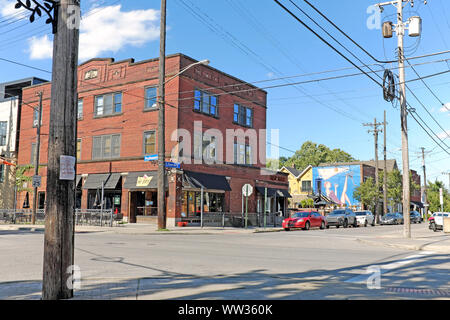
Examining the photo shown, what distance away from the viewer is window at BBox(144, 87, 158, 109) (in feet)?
101

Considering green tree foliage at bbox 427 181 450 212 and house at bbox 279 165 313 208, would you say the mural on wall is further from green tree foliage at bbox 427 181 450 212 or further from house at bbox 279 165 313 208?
green tree foliage at bbox 427 181 450 212

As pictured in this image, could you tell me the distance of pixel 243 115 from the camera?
3675 cm

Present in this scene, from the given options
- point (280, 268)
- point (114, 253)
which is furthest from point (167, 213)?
point (280, 268)

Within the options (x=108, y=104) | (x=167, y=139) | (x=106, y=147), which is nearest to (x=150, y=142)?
(x=167, y=139)

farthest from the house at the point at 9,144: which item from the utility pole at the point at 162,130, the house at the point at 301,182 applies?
the house at the point at 301,182

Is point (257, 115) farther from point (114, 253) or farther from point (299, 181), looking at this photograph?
point (299, 181)

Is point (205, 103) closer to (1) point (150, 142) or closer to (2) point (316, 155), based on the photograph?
(1) point (150, 142)

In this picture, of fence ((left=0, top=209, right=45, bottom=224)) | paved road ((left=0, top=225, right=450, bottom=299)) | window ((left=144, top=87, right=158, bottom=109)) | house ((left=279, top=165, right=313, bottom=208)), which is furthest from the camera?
house ((left=279, top=165, right=313, bottom=208))

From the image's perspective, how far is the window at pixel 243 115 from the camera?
35975 mm

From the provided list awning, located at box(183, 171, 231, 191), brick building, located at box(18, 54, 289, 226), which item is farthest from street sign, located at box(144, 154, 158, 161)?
awning, located at box(183, 171, 231, 191)

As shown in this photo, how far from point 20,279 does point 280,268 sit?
5.48 m

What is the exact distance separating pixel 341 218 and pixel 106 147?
2036cm

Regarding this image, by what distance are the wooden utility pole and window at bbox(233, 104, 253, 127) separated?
97.8 feet

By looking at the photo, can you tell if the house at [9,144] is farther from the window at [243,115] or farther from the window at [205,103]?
the window at [243,115]
